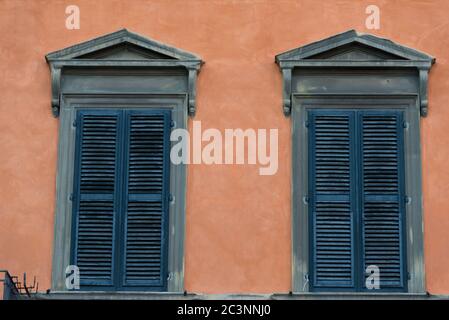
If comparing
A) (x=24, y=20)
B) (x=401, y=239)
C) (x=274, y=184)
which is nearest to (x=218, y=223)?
(x=274, y=184)

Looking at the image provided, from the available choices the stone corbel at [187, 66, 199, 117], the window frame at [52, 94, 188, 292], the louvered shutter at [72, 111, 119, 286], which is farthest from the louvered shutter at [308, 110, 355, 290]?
the louvered shutter at [72, 111, 119, 286]

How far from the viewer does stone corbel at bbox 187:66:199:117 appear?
20156mm

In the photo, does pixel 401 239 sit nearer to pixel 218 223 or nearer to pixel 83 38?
pixel 218 223

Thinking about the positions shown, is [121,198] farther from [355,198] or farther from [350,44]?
[350,44]

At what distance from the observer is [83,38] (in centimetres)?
2047

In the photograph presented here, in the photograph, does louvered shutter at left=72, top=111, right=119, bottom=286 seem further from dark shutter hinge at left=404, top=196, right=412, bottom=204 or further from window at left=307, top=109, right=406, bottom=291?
dark shutter hinge at left=404, top=196, right=412, bottom=204

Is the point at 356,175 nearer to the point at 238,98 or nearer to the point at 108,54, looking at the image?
the point at 238,98

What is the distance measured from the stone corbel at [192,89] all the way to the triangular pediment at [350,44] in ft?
3.13

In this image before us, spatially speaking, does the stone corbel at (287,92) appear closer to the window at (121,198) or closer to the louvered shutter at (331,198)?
the louvered shutter at (331,198)

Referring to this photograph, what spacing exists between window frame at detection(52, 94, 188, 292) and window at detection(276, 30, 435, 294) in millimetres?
1240

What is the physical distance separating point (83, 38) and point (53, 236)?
2356mm
